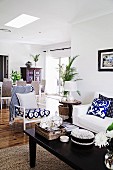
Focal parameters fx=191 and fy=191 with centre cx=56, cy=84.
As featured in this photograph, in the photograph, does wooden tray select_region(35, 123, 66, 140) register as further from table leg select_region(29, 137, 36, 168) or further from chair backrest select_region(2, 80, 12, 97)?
chair backrest select_region(2, 80, 12, 97)

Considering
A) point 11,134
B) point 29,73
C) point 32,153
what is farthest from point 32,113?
point 29,73

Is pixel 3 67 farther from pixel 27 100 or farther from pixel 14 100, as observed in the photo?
pixel 27 100

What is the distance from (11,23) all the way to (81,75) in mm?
2559

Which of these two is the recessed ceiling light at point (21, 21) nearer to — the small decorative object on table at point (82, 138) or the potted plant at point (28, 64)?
the small decorative object on table at point (82, 138)

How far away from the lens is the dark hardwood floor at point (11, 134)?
339 centimetres

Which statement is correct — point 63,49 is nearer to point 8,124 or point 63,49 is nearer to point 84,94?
point 84,94

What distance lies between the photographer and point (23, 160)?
271 centimetres

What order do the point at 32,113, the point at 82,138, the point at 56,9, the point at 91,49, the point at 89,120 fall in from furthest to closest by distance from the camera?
1. the point at 91,49
2. the point at 56,9
3. the point at 32,113
4. the point at 89,120
5. the point at 82,138

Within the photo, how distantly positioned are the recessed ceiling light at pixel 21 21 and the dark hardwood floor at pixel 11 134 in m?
2.68

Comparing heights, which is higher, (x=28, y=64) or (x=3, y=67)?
(x=28, y=64)

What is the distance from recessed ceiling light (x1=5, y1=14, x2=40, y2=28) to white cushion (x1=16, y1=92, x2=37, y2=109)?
2.01 meters

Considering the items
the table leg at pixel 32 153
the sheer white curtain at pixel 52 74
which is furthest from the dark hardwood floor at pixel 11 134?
the sheer white curtain at pixel 52 74

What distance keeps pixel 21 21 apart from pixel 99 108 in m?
3.35

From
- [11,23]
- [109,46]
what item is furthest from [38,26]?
[109,46]
